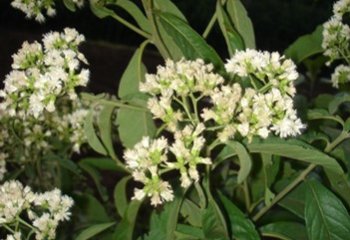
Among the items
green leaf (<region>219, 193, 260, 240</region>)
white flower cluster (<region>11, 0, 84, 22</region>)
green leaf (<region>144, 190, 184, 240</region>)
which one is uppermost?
white flower cluster (<region>11, 0, 84, 22</region>)

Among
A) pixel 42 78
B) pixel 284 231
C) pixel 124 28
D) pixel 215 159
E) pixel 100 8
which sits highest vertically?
pixel 124 28

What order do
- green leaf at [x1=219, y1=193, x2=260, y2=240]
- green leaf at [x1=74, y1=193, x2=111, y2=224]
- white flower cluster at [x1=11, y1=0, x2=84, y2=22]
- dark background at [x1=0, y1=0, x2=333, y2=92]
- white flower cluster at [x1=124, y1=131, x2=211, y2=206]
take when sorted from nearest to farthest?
1. white flower cluster at [x1=124, y1=131, x2=211, y2=206]
2. green leaf at [x1=219, y1=193, x2=260, y2=240]
3. white flower cluster at [x1=11, y1=0, x2=84, y2=22]
4. green leaf at [x1=74, y1=193, x2=111, y2=224]
5. dark background at [x1=0, y1=0, x2=333, y2=92]

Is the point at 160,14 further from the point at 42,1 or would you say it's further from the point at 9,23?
the point at 9,23

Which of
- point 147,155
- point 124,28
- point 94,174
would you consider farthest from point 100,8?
point 124,28

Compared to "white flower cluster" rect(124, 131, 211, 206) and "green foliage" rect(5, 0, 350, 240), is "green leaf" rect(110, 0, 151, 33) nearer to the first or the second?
"green foliage" rect(5, 0, 350, 240)

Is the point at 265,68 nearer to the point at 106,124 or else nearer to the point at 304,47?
the point at 106,124

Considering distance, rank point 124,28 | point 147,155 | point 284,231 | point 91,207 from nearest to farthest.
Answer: point 147,155 < point 284,231 < point 91,207 < point 124,28

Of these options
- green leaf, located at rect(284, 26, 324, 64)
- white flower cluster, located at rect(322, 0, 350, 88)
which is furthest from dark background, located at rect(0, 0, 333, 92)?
white flower cluster, located at rect(322, 0, 350, 88)
